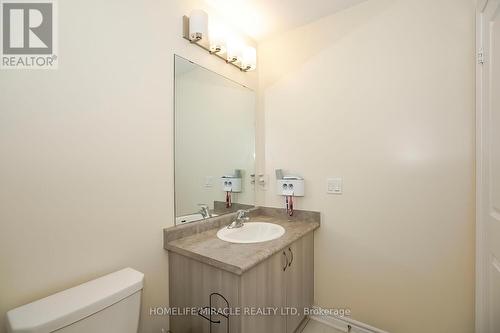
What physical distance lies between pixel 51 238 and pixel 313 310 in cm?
182

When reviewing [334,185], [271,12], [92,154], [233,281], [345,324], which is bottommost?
[345,324]

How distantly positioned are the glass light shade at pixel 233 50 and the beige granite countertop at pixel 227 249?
134cm

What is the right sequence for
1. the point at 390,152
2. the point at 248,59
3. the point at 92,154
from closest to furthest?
the point at 92,154
the point at 390,152
the point at 248,59

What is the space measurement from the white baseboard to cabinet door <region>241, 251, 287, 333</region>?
0.54 m

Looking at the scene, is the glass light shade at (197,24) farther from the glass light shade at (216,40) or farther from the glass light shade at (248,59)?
the glass light shade at (248,59)

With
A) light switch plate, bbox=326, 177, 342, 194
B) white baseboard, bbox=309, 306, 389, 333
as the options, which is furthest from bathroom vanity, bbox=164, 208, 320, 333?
light switch plate, bbox=326, 177, 342, 194

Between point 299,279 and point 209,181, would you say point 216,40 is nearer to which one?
point 209,181

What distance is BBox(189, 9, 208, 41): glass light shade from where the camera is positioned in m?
1.37

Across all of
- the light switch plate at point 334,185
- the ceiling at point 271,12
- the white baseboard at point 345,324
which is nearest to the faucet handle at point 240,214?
the light switch plate at point 334,185

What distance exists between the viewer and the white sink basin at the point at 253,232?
4.98 feet

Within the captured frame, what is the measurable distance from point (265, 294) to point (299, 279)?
0.47 meters

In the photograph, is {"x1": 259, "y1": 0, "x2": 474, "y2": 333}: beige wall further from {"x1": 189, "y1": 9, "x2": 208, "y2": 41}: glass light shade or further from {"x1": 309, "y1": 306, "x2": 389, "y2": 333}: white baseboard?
{"x1": 189, "y1": 9, "x2": 208, "y2": 41}: glass light shade

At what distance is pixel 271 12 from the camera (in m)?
1.68

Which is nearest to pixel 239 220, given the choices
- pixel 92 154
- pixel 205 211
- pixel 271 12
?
pixel 205 211
